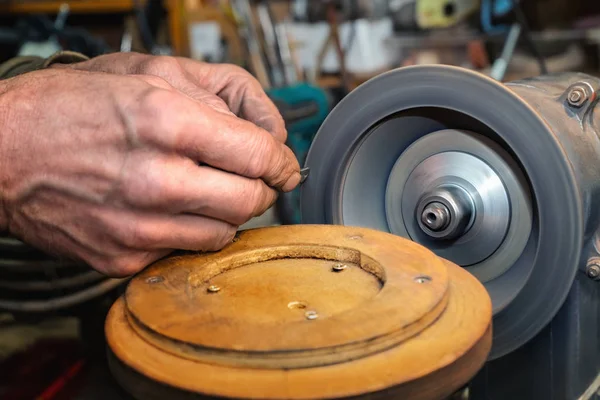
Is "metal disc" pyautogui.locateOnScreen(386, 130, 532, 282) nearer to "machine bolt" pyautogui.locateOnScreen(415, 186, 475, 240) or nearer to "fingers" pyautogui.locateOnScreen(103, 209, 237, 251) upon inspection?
"machine bolt" pyautogui.locateOnScreen(415, 186, 475, 240)

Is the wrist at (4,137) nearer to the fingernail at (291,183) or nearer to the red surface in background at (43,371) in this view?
the fingernail at (291,183)

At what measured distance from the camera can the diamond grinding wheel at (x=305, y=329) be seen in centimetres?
54

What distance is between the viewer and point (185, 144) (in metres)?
0.71

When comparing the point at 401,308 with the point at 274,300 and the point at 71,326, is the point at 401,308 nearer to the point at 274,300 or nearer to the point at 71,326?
the point at 274,300

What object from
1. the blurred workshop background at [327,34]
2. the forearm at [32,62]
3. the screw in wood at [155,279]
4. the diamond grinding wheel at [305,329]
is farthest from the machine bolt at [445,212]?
the blurred workshop background at [327,34]

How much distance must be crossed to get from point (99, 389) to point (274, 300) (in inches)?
35.3

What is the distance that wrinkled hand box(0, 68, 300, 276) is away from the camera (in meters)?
0.71

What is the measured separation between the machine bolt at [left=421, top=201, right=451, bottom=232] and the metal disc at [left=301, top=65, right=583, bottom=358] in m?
0.11

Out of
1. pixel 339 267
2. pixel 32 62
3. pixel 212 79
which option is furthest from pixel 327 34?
pixel 339 267

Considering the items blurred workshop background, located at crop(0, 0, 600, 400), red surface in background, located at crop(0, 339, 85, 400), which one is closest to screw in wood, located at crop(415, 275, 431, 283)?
red surface in background, located at crop(0, 339, 85, 400)

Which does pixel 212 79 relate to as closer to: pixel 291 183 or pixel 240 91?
pixel 240 91

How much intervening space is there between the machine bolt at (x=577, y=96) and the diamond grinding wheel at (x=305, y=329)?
1.09 feet

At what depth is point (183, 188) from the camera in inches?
28.4

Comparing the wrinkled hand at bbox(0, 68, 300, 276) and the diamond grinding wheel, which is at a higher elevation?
the wrinkled hand at bbox(0, 68, 300, 276)
